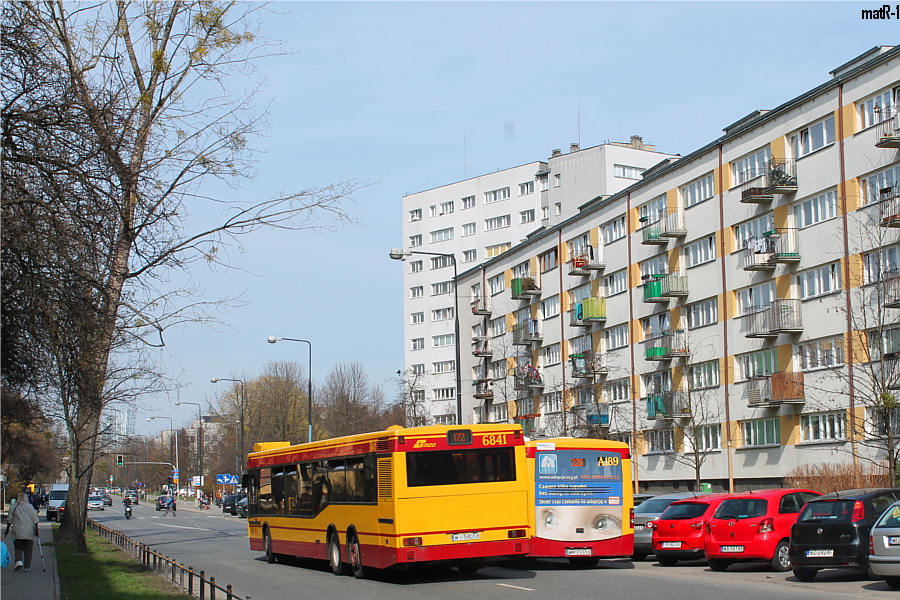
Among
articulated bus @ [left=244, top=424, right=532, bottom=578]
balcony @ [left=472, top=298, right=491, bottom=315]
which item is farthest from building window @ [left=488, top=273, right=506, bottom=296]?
articulated bus @ [left=244, top=424, right=532, bottom=578]

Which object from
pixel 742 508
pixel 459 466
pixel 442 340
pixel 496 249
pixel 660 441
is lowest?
pixel 742 508

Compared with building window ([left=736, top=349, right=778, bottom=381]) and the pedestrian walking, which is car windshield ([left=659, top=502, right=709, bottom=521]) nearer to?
the pedestrian walking

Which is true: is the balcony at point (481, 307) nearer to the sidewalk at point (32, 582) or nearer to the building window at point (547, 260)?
the building window at point (547, 260)

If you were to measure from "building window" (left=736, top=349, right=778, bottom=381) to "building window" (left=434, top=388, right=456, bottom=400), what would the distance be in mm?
55125

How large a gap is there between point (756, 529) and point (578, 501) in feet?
11.6

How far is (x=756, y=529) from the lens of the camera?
64.5 feet

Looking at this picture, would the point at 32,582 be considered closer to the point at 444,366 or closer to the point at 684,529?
the point at 684,529

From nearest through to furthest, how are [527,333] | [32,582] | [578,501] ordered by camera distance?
[32,582] → [578,501] → [527,333]

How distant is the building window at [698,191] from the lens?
48.4 metres

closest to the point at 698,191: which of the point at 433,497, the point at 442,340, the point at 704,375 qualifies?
the point at 704,375

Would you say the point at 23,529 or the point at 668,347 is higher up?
the point at 668,347

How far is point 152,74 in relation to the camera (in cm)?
1228

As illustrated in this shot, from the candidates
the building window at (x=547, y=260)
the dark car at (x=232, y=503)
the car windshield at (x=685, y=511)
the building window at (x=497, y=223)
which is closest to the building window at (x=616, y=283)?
the building window at (x=547, y=260)

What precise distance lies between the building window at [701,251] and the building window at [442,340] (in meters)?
52.0
